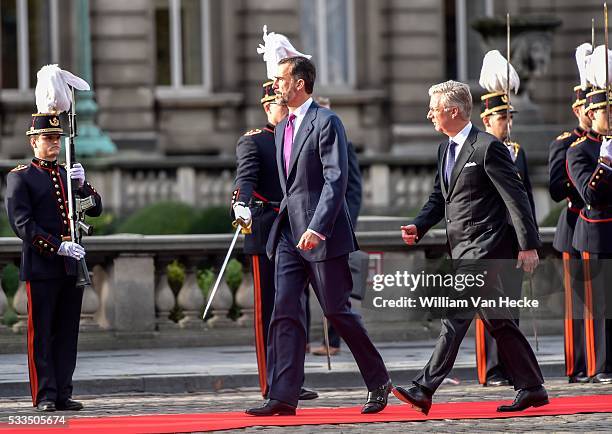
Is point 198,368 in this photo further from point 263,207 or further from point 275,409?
point 275,409

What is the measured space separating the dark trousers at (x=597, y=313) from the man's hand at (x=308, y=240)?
9.21 ft

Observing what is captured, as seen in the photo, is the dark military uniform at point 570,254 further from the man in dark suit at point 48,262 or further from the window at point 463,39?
the window at point 463,39

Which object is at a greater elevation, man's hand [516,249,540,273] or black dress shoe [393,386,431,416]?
man's hand [516,249,540,273]

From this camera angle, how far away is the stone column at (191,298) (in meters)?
15.5

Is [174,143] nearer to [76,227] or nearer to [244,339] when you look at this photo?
[244,339]

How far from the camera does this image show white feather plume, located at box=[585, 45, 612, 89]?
1279 centimetres

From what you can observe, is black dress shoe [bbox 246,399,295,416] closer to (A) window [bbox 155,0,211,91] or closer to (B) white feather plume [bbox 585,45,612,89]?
(B) white feather plume [bbox 585,45,612,89]

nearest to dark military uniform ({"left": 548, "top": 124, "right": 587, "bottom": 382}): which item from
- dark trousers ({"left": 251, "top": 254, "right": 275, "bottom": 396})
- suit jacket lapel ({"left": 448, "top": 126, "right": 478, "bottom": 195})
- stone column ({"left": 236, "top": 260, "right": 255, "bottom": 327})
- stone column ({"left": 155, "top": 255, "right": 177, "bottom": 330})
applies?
dark trousers ({"left": 251, "top": 254, "right": 275, "bottom": 396})

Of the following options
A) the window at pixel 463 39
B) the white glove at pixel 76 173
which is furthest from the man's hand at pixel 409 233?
the window at pixel 463 39

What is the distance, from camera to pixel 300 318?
36.5ft

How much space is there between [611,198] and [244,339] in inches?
150

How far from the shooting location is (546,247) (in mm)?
16375

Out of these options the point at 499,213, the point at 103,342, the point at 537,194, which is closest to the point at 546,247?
the point at 103,342

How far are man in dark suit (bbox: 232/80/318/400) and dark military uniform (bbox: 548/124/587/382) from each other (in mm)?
1826
